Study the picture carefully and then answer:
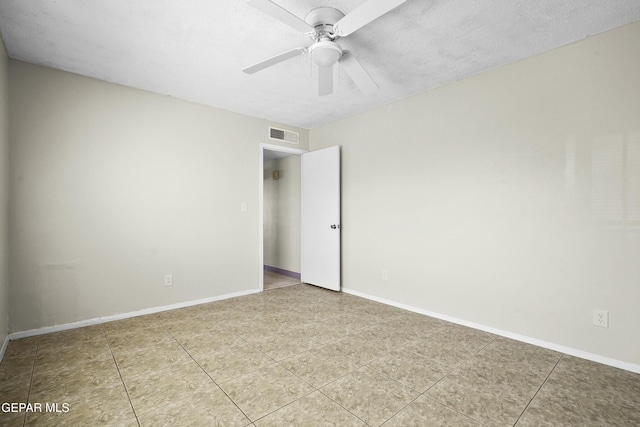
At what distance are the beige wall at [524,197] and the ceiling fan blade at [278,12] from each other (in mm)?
1934

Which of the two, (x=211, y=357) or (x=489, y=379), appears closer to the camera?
(x=489, y=379)

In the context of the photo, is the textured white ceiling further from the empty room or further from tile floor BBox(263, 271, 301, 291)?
tile floor BBox(263, 271, 301, 291)

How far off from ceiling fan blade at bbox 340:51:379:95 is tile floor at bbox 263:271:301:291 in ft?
10.0

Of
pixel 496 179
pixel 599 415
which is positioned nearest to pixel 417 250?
pixel 496 179

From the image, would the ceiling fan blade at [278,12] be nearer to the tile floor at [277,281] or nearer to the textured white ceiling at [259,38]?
the textured white ceiling at [259,38]

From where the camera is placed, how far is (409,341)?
102 inches

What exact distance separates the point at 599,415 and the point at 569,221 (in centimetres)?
135

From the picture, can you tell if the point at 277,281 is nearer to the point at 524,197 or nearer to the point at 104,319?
the point at 104,319

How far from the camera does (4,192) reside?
8.02 feet

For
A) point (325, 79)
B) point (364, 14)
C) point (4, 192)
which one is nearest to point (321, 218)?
point (325, 79)

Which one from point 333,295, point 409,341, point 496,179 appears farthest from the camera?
point 333,295

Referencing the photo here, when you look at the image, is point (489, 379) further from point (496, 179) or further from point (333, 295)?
point (333, 295)

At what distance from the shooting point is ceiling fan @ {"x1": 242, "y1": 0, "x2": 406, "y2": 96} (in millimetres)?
1631

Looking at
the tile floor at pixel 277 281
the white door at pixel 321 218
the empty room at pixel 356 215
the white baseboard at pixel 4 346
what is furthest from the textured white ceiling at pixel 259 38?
the tile floor at pixel 277 281
